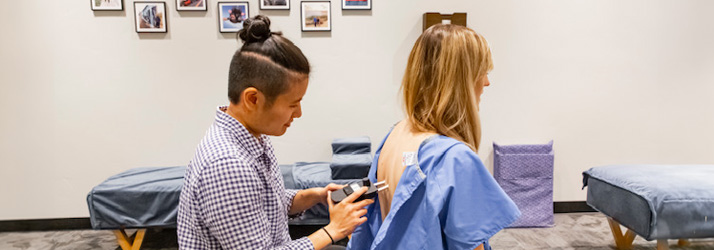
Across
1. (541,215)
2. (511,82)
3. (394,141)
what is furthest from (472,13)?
(394,141)

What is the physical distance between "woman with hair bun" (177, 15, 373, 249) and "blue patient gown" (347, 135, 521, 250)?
0.43 feet

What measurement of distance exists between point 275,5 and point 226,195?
2.39m

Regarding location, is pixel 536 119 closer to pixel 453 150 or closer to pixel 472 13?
pixel 472 13

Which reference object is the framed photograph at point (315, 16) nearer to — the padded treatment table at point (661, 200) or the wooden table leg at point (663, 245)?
the padded treatment table at point (661, 200)

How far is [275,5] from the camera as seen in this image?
305 cm

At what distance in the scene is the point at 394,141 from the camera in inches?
48.5

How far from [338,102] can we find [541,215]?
1.73 m

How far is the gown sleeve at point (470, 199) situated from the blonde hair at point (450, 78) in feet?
0.42

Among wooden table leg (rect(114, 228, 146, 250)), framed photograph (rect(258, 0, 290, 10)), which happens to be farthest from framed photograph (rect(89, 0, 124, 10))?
wooden table leg (rect(114, 228, 146, 250))

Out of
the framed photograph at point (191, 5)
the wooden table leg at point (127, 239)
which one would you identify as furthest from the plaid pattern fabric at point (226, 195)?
the framed photograph at point (191, 5)

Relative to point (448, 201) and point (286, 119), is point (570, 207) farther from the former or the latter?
point (286, 119)

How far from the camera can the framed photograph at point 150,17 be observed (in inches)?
118

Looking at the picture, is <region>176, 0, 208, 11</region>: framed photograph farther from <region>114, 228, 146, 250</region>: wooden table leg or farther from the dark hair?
the dark hair

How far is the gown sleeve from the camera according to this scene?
983 mm
